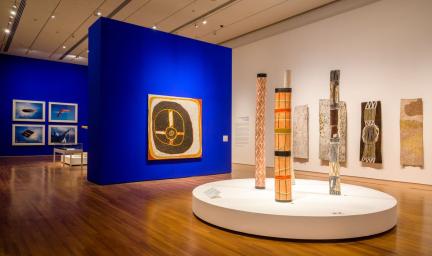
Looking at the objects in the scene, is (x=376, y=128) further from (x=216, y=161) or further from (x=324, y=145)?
(x=216, y=161)

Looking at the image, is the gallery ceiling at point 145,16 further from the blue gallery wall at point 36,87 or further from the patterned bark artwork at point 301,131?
the patterned bark artwork at point 301,131

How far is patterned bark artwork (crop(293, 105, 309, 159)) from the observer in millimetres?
10070

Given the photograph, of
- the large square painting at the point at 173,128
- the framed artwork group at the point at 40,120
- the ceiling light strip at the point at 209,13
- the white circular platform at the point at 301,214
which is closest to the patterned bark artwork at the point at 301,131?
the large square painting at the point at 173,128

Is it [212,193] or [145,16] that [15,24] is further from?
[212,193]

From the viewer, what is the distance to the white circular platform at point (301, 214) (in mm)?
3461

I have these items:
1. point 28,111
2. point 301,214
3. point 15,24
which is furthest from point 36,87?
point 301,214

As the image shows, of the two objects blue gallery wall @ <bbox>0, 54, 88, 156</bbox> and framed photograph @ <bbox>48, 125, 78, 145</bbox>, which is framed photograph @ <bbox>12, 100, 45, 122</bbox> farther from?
framed photograph @ <bbox>48, 125, 78, 145</bbox>

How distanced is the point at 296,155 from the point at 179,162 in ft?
12.9

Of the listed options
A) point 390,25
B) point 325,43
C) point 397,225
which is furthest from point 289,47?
point 397,225

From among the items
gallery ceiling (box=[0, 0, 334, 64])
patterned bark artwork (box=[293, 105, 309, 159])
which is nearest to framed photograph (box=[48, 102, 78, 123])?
gallery ceiling (box=[0, 0, 334, 64])

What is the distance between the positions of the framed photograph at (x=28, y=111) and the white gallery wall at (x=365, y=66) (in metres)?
10.8

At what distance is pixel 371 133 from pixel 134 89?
607 centimetres

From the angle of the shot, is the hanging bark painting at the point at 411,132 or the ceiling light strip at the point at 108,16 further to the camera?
the ceiling light strip at the point at 108,16

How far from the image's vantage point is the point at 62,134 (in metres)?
→ 16.2
